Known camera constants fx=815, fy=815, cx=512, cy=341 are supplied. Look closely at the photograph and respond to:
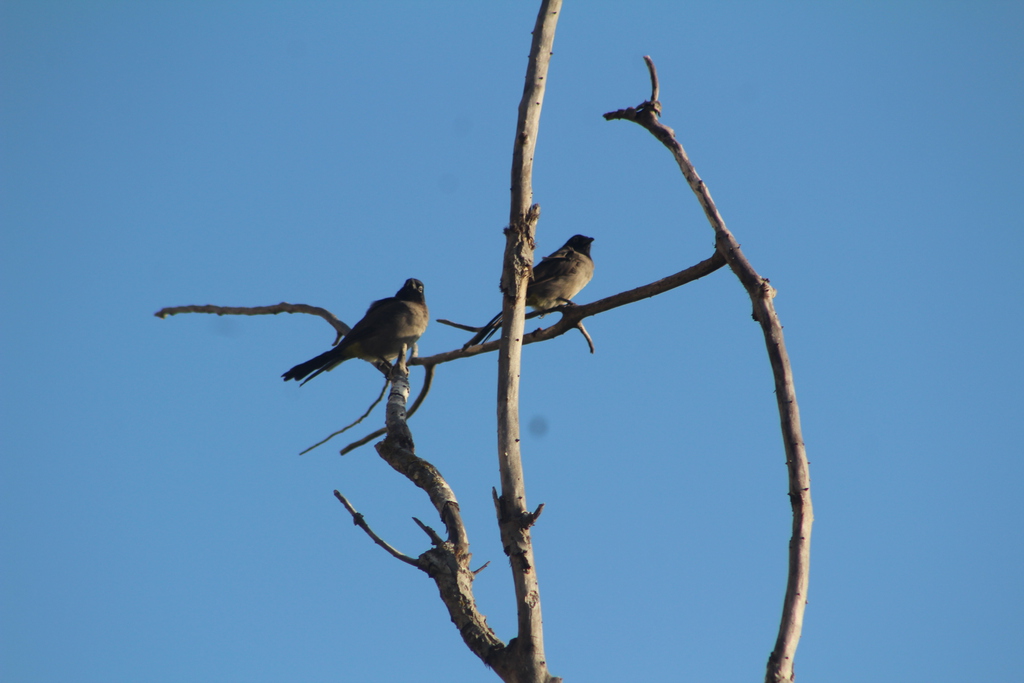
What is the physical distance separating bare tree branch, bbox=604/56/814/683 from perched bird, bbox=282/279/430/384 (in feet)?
14.1

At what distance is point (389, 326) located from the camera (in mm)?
8469

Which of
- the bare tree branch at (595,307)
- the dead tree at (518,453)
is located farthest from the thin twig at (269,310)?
the dead tree at (518,453)

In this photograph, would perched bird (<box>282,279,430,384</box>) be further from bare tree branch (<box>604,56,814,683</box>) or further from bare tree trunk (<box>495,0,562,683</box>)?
bare tree branch (<box>604,56,814,683</box>)

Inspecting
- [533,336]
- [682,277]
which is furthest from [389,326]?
[682,277]

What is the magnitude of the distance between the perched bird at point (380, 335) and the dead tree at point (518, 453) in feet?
11.0

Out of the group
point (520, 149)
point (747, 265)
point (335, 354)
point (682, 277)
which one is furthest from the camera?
point (335, 354)

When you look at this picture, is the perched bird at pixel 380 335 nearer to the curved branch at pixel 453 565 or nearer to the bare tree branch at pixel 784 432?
the curved branch at pixel 453 565

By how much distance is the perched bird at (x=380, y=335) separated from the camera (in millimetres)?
8047

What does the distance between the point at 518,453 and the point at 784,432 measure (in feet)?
3.87

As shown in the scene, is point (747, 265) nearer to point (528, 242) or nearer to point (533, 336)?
point (528, 242)

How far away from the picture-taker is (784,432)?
3047 millimetres

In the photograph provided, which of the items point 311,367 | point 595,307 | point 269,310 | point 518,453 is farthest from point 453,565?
point 311,367

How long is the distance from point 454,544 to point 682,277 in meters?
1.90

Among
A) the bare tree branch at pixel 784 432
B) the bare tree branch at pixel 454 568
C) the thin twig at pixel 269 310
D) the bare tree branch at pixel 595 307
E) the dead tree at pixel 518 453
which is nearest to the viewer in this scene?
the bare tree branch at pixel 784 432
